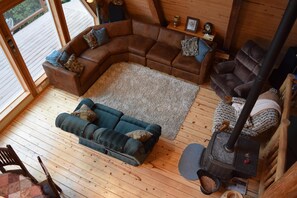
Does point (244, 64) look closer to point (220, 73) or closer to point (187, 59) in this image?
point (220, 73)

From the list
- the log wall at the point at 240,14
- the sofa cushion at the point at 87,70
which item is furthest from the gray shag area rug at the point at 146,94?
the log wall at the point at 240,14

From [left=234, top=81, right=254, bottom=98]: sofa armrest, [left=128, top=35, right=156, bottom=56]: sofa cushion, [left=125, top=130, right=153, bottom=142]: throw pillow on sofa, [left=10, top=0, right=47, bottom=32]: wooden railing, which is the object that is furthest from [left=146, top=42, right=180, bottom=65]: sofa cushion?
[left=10, top=0, right=47, bottom=32]: wooden railing

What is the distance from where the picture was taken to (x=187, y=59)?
5.34 metres

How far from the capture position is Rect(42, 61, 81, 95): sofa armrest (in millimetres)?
4805

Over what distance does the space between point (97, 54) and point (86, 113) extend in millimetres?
1850

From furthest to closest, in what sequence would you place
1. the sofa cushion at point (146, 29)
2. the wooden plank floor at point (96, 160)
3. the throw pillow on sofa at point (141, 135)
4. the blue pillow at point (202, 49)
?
the sofa cushion at point (146, 29) < the blue pillow at point (202, 49) < the wooden plank floor at point (96, 160) < the throw pillow on sofa at point (141, 135)

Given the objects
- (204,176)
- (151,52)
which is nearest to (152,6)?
(151,52)

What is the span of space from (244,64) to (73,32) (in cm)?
443

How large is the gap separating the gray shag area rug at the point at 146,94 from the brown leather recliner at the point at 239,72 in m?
0.52

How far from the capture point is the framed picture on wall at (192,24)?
18.2ft

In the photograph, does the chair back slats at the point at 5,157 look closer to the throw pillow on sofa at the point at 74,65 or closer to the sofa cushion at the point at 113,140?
the sofa cushion at the point at 113,140

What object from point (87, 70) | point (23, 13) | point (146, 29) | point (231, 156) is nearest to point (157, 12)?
point (146, 29)

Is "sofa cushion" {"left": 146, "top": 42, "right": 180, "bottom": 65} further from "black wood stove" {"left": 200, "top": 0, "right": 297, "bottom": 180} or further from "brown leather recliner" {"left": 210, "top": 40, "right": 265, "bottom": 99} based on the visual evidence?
"black wood stove" {"left": 200, "top": 0, "right": 297, "bottom": 180}

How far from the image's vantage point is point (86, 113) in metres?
4.05
